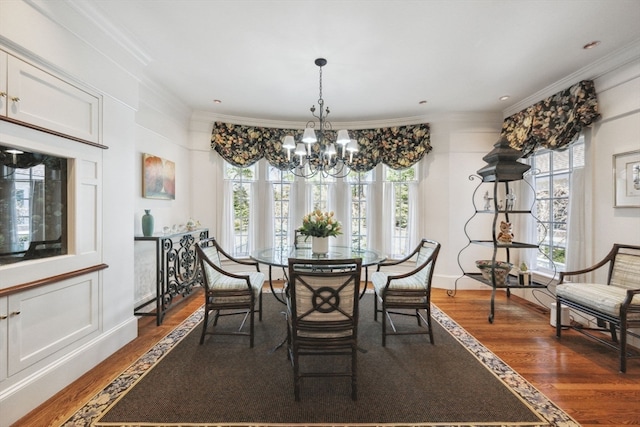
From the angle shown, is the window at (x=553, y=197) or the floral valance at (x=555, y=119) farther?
the window at (x=553, y=197)

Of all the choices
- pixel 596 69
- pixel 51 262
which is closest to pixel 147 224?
pixel 51 262

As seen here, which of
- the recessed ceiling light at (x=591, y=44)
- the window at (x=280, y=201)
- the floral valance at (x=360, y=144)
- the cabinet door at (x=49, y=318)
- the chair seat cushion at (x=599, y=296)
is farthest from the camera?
the window at (x=280, y=201)

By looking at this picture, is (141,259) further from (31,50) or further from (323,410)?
(323,410)

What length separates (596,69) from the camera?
2.84m

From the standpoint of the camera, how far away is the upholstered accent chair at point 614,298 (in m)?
2.16

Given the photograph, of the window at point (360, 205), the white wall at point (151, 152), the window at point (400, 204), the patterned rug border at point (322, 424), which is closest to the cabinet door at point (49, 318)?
the white wall at point (151, 152)

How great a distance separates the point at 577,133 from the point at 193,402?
4456 mm

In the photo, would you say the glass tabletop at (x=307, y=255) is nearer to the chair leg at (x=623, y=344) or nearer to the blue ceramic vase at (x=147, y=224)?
the blue ceramic vase at (x=147, y=224)

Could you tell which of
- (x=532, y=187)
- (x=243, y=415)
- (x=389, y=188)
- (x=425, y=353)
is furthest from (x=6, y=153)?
(x=532, y=187)

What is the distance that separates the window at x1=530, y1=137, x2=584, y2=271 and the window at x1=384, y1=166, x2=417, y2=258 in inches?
67.6

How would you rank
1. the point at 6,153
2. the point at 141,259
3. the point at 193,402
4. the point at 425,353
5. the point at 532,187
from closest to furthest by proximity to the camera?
the point at 6,153
the point at 193,402
the point at 425,353
the point at 141,259
the point at 532,187

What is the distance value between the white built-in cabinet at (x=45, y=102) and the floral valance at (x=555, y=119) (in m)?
4.70

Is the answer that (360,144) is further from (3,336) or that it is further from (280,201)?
(3,336)

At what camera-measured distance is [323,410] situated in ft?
5.67
